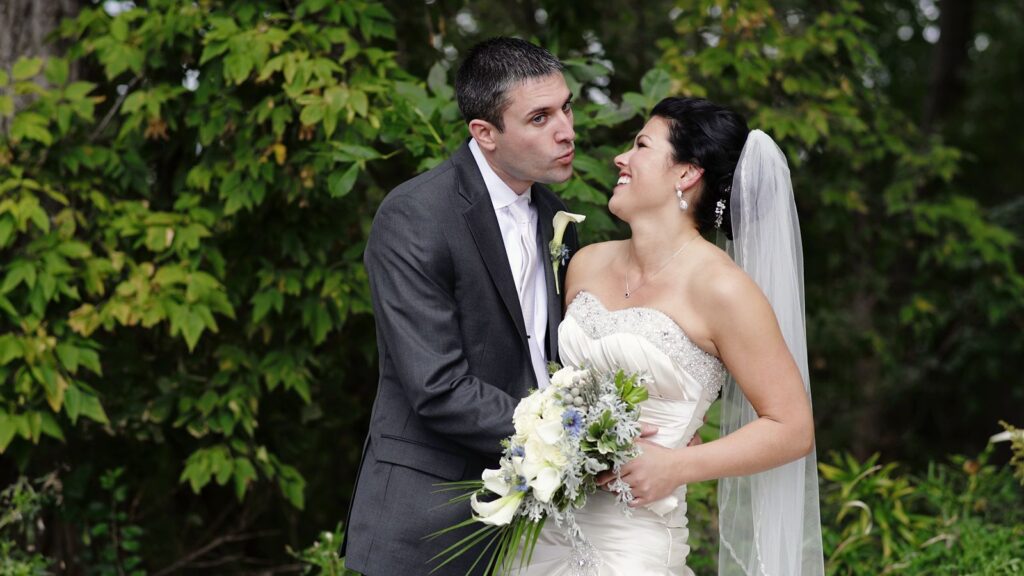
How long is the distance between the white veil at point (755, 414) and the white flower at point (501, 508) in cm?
Result: 92

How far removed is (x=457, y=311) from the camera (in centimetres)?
307

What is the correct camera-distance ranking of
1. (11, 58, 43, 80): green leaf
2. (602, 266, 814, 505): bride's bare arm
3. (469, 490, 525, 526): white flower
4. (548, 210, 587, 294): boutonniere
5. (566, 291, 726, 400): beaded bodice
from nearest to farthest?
(469, 490, 525, 526): white flower → (602, 266, 814, 505): bride's bare arm → (566, 291, 726, 400): beaded bodice → (548, 210, 587, 294): boutonniere → (11, 58, 43, 80): green leaf

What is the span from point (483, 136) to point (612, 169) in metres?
1.29

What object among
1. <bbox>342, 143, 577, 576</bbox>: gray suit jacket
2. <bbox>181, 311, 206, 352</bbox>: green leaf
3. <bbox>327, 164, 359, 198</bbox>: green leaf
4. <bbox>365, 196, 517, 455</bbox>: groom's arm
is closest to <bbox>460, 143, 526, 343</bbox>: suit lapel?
<bbox>342, 143, 577, 576</bbox>: gray suit jacket

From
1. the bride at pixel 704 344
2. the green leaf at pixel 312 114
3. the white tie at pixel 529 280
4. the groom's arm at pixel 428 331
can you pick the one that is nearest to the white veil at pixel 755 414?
the bride at pixel 704 344

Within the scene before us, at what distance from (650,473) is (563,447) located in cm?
38

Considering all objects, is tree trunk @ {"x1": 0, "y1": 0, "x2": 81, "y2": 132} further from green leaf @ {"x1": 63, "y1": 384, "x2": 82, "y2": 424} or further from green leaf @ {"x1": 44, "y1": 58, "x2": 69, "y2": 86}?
green leaf @ {"x1": 63, "y1": 384, "x2": 82, "y2": 424}

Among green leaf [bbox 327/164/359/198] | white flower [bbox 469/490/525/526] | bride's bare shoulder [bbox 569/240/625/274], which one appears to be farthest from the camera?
green leaf [bbox 327/164/359/198]

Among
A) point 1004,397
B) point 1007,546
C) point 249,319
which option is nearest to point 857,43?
A: point 1007,546

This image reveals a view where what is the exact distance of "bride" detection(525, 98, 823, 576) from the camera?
2969mm

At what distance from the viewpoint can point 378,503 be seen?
3064 millimetres

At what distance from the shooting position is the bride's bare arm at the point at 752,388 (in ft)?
9.63

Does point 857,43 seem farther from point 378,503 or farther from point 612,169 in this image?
point 378,503

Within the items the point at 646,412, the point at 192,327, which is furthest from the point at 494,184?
the point at 192,327
